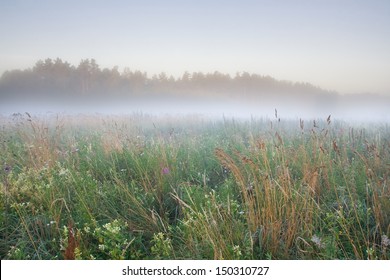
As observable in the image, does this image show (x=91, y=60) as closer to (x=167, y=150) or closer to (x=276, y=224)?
(x=167, y=150)

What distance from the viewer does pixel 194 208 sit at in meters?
2.25

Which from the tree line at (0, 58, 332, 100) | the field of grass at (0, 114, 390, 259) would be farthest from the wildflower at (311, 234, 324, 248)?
the tree line at (0, 58, 332, 100)

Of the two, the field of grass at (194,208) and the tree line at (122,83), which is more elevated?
the tree line at (122,83)

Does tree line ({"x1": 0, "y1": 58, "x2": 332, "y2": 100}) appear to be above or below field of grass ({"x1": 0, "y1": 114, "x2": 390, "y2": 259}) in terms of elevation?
above

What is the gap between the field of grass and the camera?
1.95 metres

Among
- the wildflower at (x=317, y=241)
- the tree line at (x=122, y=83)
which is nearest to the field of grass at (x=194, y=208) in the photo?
the wildflower at (x=317, y=241)

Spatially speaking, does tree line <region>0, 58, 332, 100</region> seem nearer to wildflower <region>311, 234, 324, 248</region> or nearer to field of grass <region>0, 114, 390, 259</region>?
field of grass <region>0, 114, 390, 259</region>

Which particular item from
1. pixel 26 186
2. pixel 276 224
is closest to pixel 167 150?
pixel 26 186

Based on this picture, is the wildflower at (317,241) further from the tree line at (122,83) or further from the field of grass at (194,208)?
the tree line at (122,83)

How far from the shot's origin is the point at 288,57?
3277mm

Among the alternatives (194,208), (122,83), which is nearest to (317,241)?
(194,208)

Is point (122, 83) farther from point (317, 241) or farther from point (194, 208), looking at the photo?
point (317, 241)

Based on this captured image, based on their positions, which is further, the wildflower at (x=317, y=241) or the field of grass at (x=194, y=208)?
the field of grass at (x=194, y=208)

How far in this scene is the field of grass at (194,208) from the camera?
1953 millimetres
